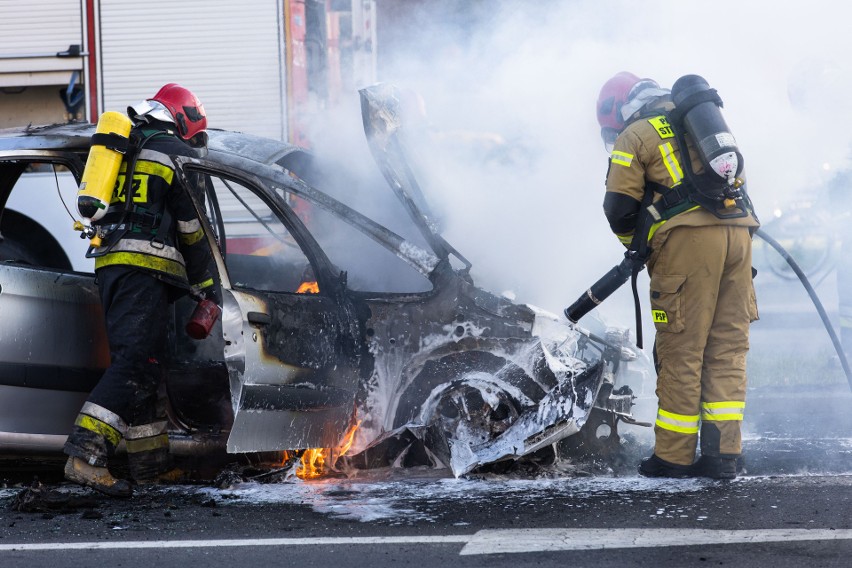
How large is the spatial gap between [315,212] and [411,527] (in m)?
1.79

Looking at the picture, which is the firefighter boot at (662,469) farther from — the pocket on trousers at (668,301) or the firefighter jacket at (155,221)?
the firefighter jacket at (155,221)

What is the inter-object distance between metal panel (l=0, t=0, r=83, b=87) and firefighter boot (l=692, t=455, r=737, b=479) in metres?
5.91

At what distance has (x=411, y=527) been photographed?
424cm

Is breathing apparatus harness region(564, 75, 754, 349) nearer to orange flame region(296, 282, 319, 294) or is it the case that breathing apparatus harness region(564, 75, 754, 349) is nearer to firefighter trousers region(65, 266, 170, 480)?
orange flame region(296, 282, 319, 294)

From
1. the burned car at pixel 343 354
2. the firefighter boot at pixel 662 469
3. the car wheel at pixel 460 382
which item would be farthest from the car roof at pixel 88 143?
the firefighter boot at pixel 662 469

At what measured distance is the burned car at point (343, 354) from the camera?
486cm

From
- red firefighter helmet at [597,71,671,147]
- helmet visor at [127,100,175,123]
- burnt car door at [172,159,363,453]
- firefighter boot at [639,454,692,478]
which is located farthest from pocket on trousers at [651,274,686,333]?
helmet visor at [127,100,175,123]

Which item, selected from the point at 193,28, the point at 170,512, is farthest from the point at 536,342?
the point at 193,28

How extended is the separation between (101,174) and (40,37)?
4351 mm

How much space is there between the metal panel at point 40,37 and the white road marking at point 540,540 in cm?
544

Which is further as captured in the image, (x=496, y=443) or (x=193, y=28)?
(x=193, y=28)

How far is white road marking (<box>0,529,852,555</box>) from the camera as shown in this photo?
391cm

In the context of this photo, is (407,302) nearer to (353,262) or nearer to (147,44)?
(353,262)

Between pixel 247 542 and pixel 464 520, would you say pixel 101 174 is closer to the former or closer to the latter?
pixel 247 542
